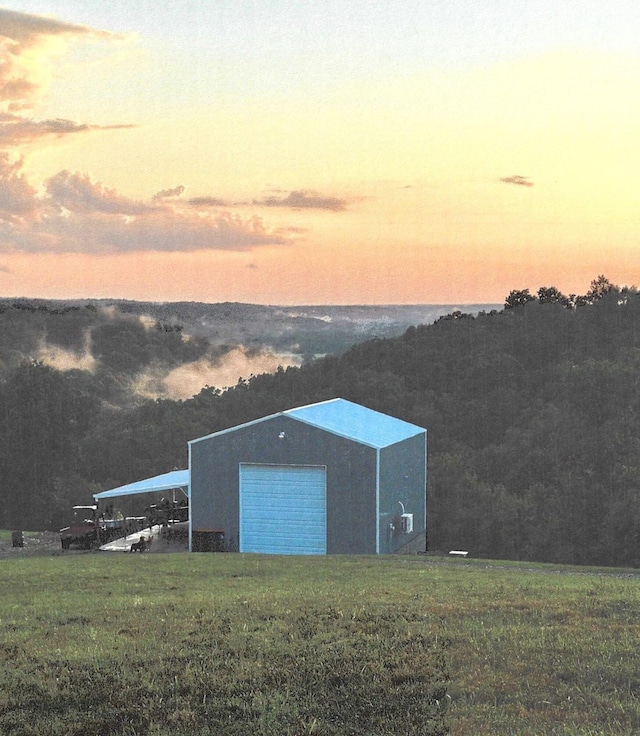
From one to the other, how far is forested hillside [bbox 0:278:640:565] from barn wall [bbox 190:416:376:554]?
1091 centimetres

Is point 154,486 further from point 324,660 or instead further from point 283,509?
point 324,660

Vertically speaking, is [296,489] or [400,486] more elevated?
[296,489]

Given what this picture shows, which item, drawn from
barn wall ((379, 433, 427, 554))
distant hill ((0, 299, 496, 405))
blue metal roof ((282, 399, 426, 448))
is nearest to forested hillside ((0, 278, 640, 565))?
barn wall ((379, 433, 427, 554))

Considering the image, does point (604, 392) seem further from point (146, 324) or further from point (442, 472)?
point (146, 324)

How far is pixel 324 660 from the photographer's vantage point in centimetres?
877

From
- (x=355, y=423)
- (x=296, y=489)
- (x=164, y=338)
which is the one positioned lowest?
(x=296, y=489)

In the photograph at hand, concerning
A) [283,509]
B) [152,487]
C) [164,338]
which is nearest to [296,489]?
[283,509]

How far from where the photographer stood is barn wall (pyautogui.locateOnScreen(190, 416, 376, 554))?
23.0 metres

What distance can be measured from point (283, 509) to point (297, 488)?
0.65 metres

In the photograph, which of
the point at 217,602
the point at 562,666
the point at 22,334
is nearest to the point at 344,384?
→ the point at 217,602

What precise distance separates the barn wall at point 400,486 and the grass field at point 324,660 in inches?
381

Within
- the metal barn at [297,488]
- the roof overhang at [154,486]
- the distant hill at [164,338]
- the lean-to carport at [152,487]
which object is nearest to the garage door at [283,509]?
the metal barn at [297,488]

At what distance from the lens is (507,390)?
171 feet

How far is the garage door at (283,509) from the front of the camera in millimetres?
23328
